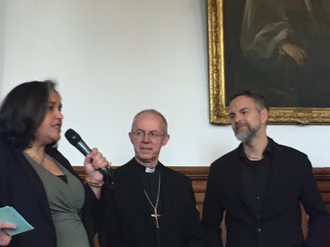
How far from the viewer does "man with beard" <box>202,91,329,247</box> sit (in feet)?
7.22

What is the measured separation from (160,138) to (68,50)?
1.31m

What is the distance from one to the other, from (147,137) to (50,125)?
0.72 metres

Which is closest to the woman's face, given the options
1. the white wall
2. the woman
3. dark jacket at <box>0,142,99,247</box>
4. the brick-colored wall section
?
the woman

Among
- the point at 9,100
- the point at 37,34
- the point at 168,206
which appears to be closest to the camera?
the point at 9,100

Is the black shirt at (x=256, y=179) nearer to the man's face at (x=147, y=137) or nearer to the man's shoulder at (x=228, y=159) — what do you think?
the man's shoulder at (x=228, y=159)

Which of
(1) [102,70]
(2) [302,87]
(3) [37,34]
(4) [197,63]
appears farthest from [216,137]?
(3) [37,34]

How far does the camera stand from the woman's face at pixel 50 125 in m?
1.79

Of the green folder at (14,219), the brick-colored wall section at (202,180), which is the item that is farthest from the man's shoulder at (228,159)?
the green folder at (14,219)

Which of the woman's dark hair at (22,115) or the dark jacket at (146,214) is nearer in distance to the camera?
the woman's dark hair at (22,115)

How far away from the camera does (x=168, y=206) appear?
2.30 m

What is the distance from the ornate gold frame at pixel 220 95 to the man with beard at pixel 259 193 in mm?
623

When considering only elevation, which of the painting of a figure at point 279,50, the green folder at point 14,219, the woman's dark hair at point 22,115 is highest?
the painting of a figure at point 279,50

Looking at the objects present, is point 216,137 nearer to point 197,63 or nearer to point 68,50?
point 197,63

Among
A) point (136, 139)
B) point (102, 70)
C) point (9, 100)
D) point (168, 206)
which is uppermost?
point (102, 70)
